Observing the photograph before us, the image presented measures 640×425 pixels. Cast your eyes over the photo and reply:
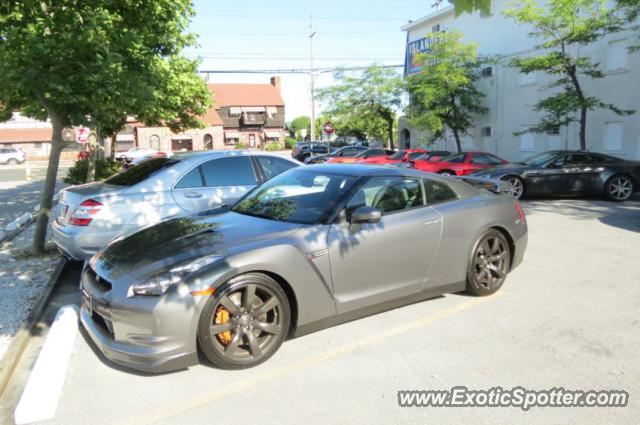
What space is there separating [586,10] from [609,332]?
1884 centimetres

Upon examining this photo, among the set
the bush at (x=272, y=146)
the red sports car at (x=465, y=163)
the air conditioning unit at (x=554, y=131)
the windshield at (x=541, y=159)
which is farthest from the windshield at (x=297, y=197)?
the bush at (x=272, y=146)

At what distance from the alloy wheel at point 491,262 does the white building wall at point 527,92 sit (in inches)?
718

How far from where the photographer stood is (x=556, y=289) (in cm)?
547

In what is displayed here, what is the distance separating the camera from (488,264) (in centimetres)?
521

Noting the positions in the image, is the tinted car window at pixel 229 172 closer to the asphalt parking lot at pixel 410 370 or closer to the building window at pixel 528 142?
the asphalt parking lot at pixel 410 370

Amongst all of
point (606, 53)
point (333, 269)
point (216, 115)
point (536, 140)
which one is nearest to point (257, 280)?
point (333, 269)

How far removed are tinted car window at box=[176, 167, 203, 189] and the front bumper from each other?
3047 mm

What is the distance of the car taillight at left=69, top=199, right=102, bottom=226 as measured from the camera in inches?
231

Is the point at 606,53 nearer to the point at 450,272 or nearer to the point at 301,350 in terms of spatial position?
the point at 450,272

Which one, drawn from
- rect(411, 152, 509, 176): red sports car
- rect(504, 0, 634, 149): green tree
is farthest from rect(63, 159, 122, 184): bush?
rect(504, 0, 634, 149): green tree

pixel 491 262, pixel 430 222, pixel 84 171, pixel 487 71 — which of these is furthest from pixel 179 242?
pixel 487 71

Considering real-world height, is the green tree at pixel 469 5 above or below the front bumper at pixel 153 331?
above

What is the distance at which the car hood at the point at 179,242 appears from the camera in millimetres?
3691

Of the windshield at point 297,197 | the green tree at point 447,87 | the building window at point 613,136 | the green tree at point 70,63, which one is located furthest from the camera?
the green tree at point 447,87
